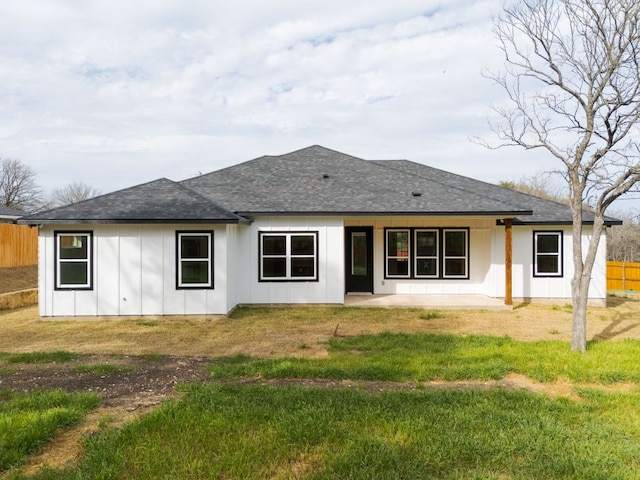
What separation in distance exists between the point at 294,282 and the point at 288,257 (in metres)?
0.72

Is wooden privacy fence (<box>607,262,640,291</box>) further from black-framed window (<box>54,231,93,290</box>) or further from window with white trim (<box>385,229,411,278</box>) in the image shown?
black-framed window (<box>54,231,93,290</box>)

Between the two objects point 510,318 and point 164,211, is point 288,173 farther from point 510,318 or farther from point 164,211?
point 510,318

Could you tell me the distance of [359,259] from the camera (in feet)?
45.2

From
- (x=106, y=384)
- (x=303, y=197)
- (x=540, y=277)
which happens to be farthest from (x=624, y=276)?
(x=106, y=384)

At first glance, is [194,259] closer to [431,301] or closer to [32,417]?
[32,417]

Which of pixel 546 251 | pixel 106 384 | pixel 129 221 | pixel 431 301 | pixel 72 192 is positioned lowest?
pixel 106 384

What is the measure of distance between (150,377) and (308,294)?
21.1 feet

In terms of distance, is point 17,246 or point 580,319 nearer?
point 580,319

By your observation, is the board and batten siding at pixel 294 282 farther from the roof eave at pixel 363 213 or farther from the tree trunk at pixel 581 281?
the tree trunk at pixel 581 281

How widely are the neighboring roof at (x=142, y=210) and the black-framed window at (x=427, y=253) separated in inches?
211

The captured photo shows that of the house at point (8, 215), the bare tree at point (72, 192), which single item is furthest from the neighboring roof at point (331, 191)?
the bare tree at point (72, 192)

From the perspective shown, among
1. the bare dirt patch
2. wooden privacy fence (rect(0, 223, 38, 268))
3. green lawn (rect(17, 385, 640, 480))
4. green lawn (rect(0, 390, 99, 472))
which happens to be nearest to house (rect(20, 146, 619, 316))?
the bare dirt patch

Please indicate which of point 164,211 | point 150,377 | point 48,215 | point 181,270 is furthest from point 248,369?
point 48,215

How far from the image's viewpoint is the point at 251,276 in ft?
39.0
